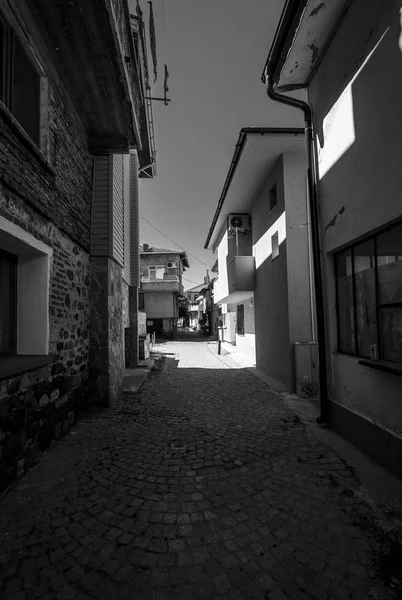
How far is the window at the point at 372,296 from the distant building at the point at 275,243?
233cm

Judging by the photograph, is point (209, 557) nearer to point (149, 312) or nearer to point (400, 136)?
point (400, 136)

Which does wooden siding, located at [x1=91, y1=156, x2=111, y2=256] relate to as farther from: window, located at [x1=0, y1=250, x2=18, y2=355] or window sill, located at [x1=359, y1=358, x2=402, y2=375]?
window sill, located at [x1=359, y1=358, x2=402, y2=375]

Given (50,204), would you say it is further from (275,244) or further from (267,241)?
(267,241)

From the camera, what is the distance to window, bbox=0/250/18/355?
3355 millimetres

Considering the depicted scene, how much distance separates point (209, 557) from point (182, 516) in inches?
19.0

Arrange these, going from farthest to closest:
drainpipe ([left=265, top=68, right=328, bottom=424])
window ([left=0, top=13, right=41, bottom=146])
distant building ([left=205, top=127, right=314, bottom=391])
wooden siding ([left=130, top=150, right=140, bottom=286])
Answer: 1. wooden siding ([left=130, top=150, right=140, bottom=286])
2. distant building ([left=205, top=127, right=314, bottom=391])
3. drainpipe ([left=265, top=68, right=328, bottom=424])
4. window ([left=0, top=13, right=41, bottom=146])

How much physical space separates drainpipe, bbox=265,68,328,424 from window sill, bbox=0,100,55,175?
4025 mm

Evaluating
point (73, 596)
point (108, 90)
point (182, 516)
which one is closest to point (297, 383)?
point (182, 516)

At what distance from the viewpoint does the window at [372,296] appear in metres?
3.22

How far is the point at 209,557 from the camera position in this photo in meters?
2.00

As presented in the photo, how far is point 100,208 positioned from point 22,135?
2590mm

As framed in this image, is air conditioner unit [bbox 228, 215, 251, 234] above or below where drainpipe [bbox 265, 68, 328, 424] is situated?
above

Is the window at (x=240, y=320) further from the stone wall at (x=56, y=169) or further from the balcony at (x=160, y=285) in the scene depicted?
the balcony at (x=160, y=285)

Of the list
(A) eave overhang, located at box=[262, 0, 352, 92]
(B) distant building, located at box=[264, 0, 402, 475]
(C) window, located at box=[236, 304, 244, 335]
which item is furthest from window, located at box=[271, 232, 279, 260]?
(C) window, located at box=[236, 304, 244, 335]
